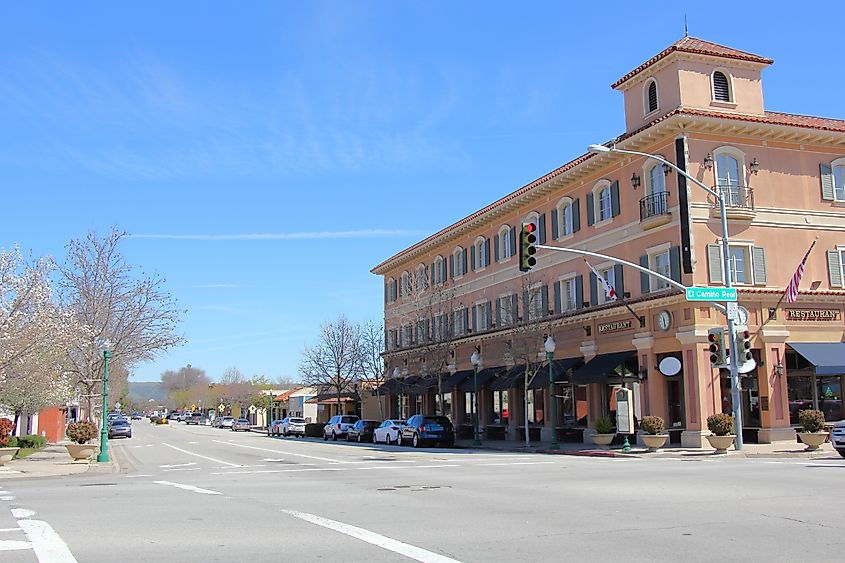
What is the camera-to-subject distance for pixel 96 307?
137 ft

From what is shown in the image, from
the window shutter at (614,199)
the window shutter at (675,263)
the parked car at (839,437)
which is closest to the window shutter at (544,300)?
the window shutter at (614,199)

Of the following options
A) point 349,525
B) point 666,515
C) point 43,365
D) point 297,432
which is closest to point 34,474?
point 43,365

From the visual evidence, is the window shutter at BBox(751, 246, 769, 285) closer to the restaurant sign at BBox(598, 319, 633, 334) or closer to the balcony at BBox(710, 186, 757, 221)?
the balcony at BBox(710, 186, 757, 221)

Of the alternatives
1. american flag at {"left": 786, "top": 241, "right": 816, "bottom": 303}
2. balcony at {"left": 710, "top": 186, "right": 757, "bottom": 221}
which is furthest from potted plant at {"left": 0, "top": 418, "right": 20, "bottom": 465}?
american flag at {"left": 786, "top": 241, "right": 816, "bottom": 303}

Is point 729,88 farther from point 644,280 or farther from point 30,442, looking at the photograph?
point 30,442

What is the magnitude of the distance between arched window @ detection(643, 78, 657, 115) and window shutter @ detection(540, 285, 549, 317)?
33.5 feet

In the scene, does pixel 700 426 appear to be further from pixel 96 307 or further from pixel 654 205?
pixel 96 307

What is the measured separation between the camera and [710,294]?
84.1ft

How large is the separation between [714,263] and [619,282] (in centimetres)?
467

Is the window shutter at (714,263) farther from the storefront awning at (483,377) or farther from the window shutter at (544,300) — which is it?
the storefront awning at (483,377)

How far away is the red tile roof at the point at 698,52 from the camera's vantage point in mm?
32750

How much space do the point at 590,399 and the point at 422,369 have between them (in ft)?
49.9

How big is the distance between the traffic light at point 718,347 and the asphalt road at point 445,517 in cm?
626

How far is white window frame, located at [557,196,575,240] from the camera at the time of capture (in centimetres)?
3859
